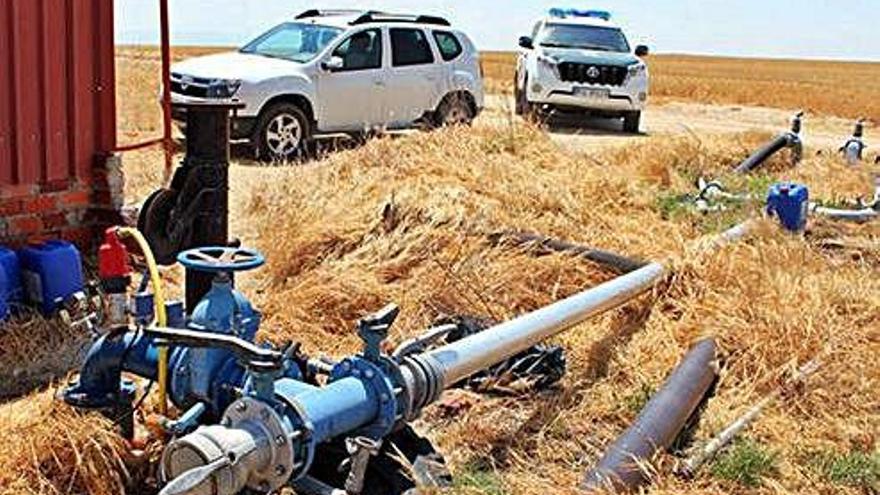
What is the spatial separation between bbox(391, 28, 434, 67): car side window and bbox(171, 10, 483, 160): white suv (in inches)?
0.6

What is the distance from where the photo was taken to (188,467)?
2992 millimetres

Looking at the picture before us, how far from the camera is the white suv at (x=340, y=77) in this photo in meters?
13.6

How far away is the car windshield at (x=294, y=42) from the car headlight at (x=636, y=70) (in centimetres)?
647

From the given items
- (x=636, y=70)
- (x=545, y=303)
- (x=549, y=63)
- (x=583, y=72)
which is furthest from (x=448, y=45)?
(x=545, y=303)

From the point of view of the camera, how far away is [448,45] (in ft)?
53.3

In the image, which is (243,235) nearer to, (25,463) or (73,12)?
(73,12)

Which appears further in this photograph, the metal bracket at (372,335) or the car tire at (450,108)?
the car tire at (450,108)

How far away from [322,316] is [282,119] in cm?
807

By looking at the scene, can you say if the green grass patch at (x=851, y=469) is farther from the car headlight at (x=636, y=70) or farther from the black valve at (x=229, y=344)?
the car headlight at (x=636, y=70)

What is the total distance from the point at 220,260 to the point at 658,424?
Answer: 5.91 feet

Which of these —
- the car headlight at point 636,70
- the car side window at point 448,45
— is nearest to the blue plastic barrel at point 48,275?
the car side window at point 448,45

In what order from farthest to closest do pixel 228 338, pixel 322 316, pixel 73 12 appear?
pixel 73 12 → pixel 322 316 → pixel 228 338

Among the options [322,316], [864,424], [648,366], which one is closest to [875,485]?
[864,424]

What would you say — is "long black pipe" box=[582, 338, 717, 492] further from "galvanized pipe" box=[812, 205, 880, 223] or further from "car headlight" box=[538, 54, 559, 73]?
"car headlight" box=[538, 54, 559, 73]
